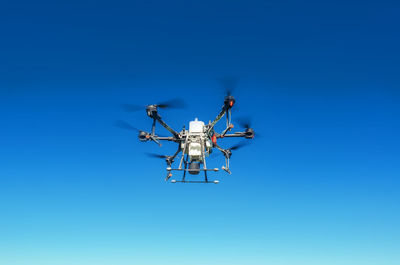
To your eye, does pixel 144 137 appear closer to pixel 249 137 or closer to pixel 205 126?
pixel 205 126

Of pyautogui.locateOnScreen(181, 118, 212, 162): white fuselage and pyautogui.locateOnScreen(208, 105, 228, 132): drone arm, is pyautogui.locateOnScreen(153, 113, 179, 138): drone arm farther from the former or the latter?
pyautogui.locateOnScreen(208, 105, 228, 132): drone arm

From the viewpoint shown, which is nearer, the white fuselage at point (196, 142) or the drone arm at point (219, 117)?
the drone arm at point (219, 117)

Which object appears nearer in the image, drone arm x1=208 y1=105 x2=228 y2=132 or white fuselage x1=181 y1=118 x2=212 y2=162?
drone arm x1=208 y1=105 x2=228 y2=132

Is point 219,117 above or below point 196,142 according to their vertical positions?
above

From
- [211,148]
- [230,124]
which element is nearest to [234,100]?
[230,124]

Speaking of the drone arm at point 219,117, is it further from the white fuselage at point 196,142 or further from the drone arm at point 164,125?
the drone arm at point 164,125

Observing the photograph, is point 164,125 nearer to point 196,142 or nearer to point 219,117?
point 196,142

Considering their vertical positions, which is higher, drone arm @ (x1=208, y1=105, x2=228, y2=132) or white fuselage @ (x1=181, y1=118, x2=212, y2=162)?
drone arm @ (x1=208, y1=105, x2=228, y2=132)

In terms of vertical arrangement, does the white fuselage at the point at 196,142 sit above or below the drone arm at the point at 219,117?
below

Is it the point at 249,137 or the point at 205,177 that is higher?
the point at 249,137

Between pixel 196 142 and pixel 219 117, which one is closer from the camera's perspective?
pixel 219 117

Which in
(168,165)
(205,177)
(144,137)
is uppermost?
(144,137)
